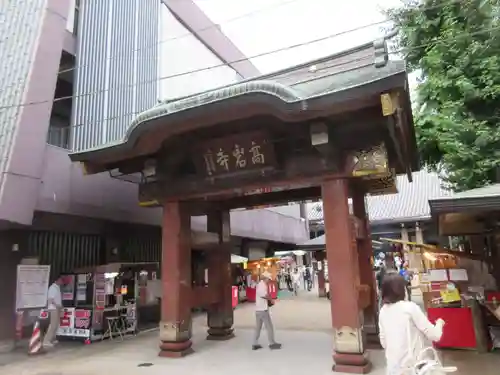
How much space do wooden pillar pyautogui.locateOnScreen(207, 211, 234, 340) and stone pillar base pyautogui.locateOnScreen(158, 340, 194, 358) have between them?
1886 mm

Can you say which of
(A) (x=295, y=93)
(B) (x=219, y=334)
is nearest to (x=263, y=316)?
(B) (x=219, y=334)

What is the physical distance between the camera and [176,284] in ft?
29.1

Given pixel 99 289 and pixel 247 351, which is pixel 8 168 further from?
pixel 247 351

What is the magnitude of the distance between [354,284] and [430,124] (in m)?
6.51

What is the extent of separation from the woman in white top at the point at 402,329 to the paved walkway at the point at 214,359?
357 centimetres

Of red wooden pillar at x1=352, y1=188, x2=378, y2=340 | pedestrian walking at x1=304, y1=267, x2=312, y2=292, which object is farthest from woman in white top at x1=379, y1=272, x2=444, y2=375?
pedestrian walking at x1=304, y1=267, x2=312, y2=292

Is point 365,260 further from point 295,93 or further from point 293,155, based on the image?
point 295,93

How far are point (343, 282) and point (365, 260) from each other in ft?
8.80

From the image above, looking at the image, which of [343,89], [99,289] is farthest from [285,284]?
[343,89]

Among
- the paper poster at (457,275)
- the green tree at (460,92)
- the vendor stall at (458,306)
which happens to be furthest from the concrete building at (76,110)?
the green tree at (460,92)

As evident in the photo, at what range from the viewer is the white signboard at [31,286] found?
1008 cm

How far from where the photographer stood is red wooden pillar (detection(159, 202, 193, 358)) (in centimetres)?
868

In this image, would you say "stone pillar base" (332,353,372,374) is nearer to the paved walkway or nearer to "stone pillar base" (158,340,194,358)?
the paved walkway

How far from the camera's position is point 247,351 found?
9.03 m
